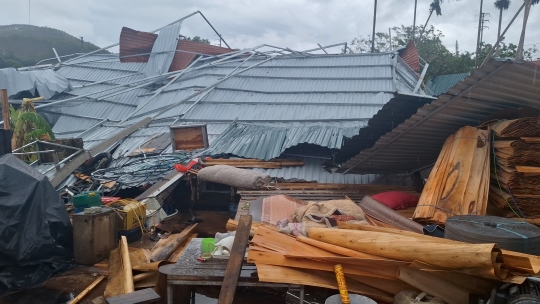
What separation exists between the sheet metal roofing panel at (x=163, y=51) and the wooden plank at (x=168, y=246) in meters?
10.4

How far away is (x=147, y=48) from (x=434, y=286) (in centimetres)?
1724

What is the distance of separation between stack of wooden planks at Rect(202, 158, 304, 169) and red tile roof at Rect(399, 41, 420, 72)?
10.4m

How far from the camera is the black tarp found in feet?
20.3

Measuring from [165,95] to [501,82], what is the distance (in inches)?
462

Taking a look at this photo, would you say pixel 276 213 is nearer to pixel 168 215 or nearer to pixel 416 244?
pixel 416 244

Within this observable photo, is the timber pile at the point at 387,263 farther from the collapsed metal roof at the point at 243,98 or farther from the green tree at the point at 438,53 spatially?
the green tree at the point at 438,53

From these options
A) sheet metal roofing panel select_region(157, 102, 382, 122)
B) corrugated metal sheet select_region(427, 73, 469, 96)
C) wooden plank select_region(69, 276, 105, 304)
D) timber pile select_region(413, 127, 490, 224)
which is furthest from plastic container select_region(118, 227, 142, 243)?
corrugated metal sheet select_region(427, 73, 469, 96)

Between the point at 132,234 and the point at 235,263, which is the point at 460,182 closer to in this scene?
the point at 235,263

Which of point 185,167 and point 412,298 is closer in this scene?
point 412,298

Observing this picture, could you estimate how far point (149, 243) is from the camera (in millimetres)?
7945

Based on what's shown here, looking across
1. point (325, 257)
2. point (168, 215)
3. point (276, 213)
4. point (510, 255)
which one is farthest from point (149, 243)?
point (510, 255)

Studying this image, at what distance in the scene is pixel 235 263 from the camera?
396cm

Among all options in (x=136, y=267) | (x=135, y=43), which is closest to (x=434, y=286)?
(x=136, y=267)

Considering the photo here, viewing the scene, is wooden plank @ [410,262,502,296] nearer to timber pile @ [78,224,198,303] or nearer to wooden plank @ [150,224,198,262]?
timber pile @ [78,224,198,303]
